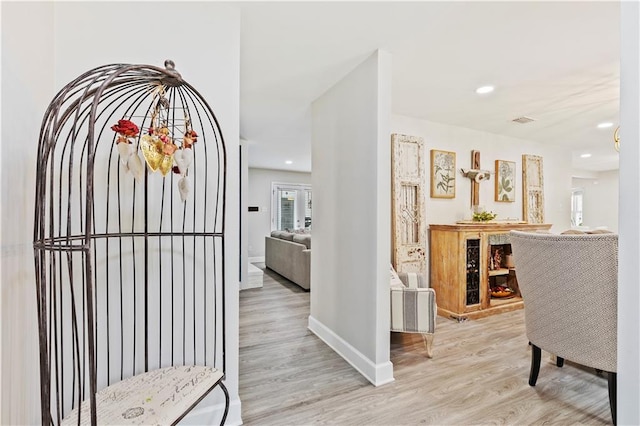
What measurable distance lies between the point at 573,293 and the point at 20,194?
2.67 metres

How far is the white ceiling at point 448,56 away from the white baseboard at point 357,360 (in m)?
2.20

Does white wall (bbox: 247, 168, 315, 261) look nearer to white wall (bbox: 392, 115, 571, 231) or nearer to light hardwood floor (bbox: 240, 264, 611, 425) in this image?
light hardwood floor (bbox: 240, 264, 611, 425)

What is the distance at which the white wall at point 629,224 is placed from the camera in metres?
0.57

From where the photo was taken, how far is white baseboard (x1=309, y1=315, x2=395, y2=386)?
209 cm

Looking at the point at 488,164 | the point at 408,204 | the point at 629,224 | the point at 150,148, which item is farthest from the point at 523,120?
the point at 150,148

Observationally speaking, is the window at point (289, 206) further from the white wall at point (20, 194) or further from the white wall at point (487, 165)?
the white wall at point (20, 194)

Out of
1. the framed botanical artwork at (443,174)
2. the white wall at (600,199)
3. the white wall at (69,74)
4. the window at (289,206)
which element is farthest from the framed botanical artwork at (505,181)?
the white wall at (600,199)

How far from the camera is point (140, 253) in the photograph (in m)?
1.52

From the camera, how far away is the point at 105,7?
1.44 meters

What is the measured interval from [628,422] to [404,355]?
2.10 m

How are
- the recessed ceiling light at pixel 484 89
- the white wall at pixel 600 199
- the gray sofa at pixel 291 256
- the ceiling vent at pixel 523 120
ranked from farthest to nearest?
the white wall at pixel 600 199
the gray sofa at pixel 291 256
the ceiling vent at pixel 523 120
the recessed ceiling light at pixel 484 89

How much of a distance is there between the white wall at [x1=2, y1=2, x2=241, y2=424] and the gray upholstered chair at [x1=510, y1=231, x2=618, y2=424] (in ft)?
6.02

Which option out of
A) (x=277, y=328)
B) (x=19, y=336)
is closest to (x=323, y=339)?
(x=277, y=328)

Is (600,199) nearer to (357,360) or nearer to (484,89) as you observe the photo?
(484,89)
